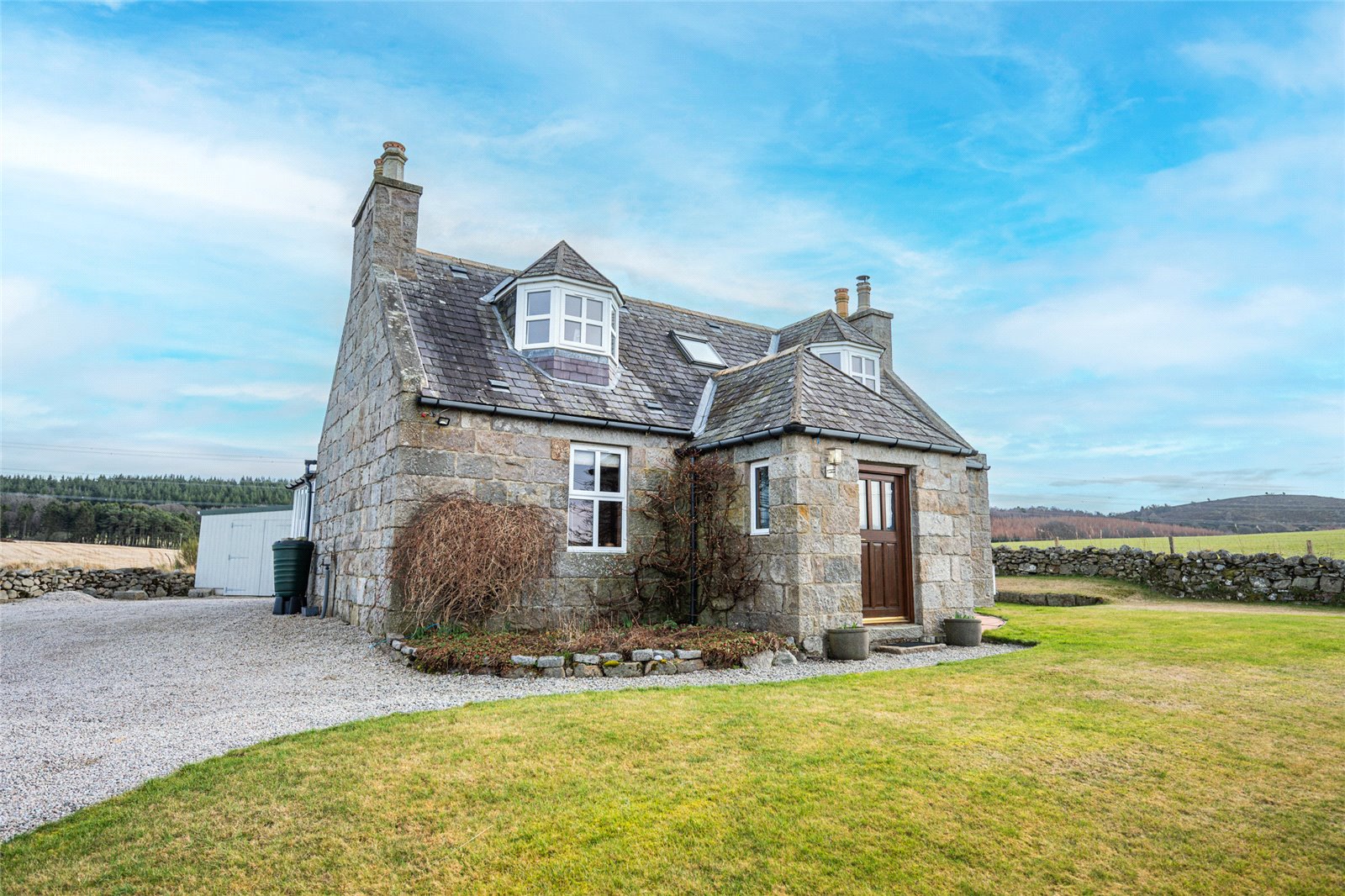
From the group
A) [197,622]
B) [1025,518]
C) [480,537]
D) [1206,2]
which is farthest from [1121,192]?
[1025,518]

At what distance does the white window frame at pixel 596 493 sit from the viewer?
11391mm

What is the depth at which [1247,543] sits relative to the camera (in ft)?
100.0

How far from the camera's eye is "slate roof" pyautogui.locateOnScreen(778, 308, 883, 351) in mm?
15922

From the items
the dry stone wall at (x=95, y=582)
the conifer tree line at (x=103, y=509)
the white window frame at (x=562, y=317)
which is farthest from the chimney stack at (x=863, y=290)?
the conifer tree line at (x=103, y=509)

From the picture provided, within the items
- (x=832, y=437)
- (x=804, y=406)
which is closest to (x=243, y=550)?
(x=804, y=406)

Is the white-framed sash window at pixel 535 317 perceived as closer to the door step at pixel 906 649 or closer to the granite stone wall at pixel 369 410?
the granite stone wall at pixel 369 410

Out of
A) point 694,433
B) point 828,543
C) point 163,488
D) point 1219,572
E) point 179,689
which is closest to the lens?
point 179,689

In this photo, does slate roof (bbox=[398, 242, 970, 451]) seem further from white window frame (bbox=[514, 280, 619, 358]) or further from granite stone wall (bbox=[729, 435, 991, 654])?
granite stone wall (bbox=[729, 435, 991, 654])

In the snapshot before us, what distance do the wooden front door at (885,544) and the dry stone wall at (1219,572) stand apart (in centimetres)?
1368

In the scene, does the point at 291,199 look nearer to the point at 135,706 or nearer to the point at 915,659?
the point at 135,706

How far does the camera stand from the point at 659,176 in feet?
40.5

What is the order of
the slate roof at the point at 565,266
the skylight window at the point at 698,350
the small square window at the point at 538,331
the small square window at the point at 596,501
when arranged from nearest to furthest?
the small square window at the point at 596,501 < the slate roof at the point at 565,266 < the small square window at the point at 538,331 < the skylight window at the point at 698,350

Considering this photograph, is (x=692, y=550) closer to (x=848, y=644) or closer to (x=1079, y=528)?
(x=848, y=644)

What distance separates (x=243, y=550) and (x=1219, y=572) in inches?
1141
